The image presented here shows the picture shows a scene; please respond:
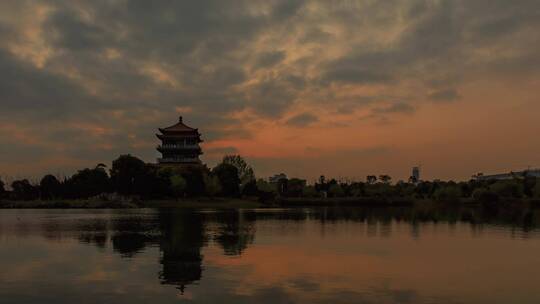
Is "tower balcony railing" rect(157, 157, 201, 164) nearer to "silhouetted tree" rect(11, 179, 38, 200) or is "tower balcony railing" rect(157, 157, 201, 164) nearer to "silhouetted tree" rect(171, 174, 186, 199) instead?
"silhouetted tree" rect(171, 174, 186, 199)

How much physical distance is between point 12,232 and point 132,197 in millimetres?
51862

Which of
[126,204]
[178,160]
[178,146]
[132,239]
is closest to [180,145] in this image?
[178,146]

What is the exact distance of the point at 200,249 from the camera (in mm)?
29969

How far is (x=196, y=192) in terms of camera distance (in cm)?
9781

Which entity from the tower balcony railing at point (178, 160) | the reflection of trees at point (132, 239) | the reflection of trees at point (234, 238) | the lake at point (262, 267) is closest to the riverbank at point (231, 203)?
the tower balcony railing at point (178, 160)

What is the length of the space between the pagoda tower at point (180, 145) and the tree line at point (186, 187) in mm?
8362

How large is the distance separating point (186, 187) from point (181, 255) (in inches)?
2728

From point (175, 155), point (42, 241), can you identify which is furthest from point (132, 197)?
point (42, 241)

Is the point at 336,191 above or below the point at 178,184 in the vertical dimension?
below

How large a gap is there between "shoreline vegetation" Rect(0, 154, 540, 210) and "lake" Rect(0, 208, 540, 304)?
52.8 m

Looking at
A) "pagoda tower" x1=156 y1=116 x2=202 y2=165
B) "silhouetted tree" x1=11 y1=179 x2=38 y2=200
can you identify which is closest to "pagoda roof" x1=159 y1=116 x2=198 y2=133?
"pagoda tower" x1=156 y1=116 x2=202 y2=165

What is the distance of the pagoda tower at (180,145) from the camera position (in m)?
117

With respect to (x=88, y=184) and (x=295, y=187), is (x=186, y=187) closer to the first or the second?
(x=88, y=184)

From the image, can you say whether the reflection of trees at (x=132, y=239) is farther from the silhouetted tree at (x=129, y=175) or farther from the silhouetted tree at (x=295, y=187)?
the silhouetted tree at (x=295, y=187)
